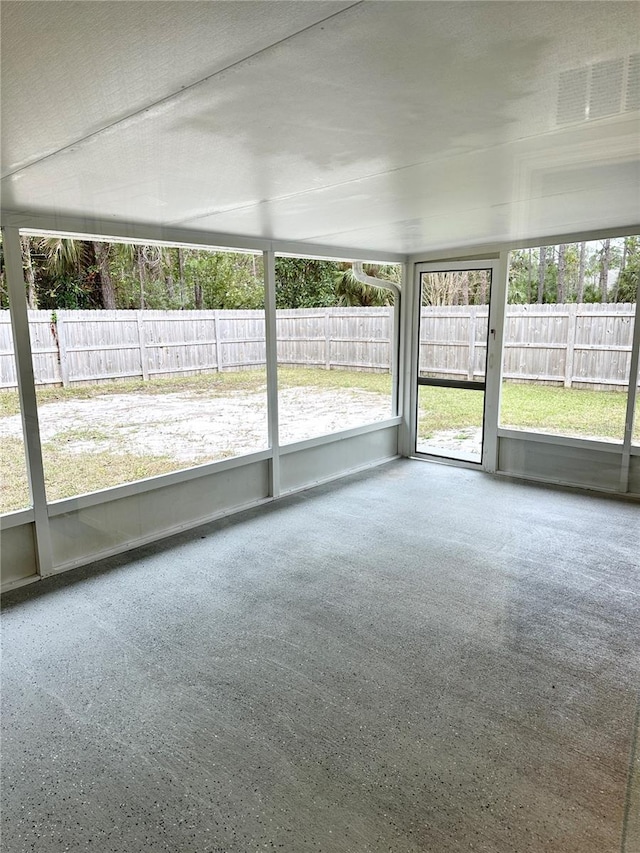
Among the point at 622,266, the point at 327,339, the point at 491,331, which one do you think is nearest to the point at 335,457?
the point at 327,339

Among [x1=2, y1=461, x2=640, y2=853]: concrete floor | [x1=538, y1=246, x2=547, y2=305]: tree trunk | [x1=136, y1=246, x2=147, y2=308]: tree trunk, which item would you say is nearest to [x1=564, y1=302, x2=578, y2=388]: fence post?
[x1=538, y1=246, x2=547, y2=305]: tree trunk

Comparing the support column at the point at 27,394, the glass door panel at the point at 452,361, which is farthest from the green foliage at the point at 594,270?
the support column at the point at 27,394

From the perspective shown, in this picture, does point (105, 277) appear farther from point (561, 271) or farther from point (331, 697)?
point (561, 271)

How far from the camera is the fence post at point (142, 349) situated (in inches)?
144

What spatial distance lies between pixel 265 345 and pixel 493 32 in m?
3.28

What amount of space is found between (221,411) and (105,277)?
131 cm

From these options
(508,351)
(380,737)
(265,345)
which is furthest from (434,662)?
(508,351)

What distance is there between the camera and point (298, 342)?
4680 millimetres

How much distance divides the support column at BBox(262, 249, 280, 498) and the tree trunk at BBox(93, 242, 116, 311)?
1.21m

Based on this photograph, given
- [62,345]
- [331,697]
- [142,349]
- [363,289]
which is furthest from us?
[363,289]

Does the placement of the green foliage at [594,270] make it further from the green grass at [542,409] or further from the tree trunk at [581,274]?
the green grass at [542,409]

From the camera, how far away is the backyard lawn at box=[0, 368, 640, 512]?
125 inches

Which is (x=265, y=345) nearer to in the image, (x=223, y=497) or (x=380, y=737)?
(x=223, y=497)

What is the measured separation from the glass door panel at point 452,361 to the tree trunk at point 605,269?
4.80ft
